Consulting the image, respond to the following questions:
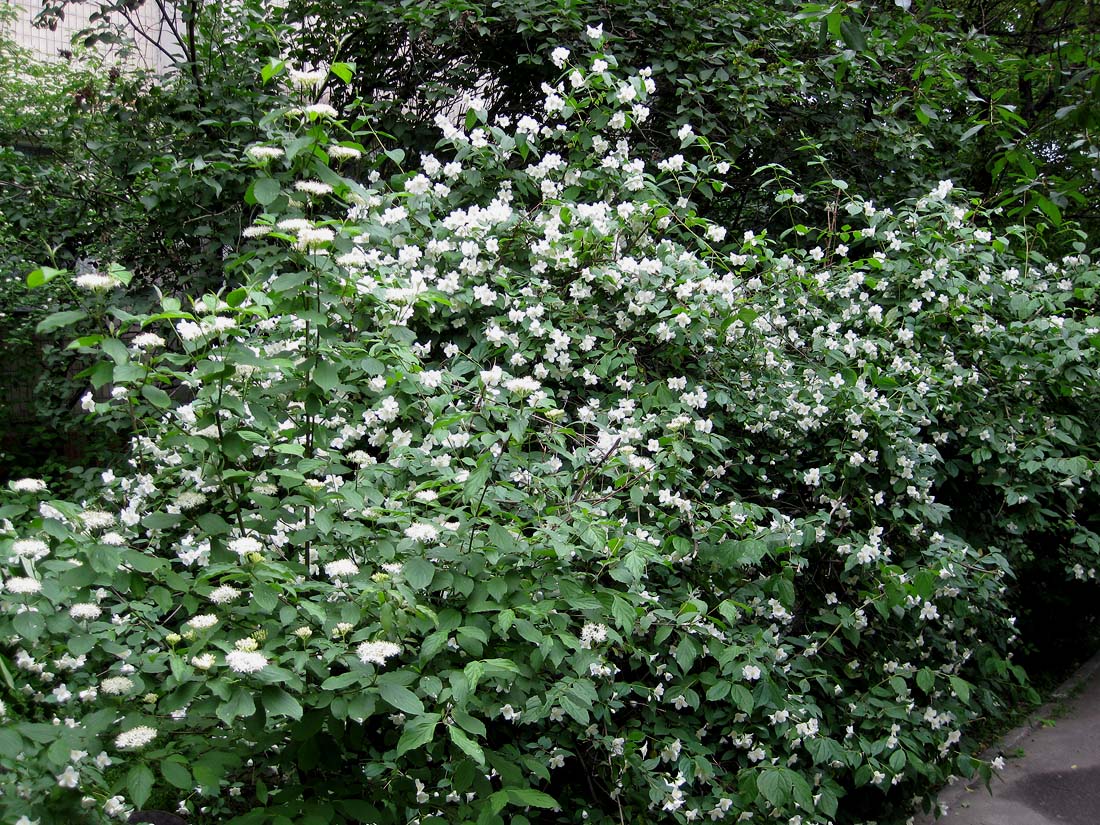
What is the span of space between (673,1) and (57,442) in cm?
580

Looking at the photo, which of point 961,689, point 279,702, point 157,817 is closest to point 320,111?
point 279,702

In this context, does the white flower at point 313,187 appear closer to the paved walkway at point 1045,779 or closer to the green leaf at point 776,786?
the green leaf at point 776,786

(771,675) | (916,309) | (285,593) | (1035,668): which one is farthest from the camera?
(1035,668)

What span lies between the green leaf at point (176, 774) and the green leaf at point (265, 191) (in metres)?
1.35

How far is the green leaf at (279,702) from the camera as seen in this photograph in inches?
72.1

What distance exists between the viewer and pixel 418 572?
2.15 meters

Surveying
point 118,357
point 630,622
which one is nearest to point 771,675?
point 630,622

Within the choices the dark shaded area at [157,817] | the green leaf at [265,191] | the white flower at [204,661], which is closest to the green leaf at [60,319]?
the green leaf at [265,191]

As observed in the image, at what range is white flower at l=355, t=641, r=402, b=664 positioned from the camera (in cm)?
191

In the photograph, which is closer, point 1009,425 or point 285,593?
point 285,593

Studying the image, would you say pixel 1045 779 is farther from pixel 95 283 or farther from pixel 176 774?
pixel 95 283

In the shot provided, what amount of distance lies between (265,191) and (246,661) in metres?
1.21

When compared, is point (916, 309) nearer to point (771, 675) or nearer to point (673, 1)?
point (771, 675)

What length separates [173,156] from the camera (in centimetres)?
539
